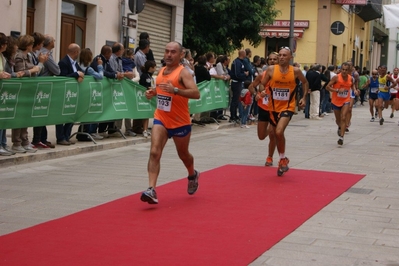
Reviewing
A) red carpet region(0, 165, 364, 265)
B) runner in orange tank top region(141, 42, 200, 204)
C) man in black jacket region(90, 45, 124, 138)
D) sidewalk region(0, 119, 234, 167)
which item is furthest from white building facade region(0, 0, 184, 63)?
runner in orange tank top region(141, 42, 200, 204)

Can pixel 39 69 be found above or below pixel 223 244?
above

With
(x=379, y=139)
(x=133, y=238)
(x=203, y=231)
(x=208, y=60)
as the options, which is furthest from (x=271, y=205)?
(x=208, y=60)

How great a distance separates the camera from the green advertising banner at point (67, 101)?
11.9 metres

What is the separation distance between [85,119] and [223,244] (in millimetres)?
7618

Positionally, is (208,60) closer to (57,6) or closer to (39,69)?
(57,6)

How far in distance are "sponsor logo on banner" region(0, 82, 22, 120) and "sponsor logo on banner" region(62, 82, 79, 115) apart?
146 centimetres

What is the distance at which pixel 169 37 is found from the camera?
26.7 meters

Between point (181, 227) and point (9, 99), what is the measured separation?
5.03 meters

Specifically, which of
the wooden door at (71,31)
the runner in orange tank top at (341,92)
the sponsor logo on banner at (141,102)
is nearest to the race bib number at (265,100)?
the sponsor logo on banner at (141,102)

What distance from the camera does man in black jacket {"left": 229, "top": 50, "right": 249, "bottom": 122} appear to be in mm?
21234

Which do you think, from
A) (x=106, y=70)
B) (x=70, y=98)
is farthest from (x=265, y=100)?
(x=106, y=70)

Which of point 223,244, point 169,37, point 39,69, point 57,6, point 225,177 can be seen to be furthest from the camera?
point 169,37

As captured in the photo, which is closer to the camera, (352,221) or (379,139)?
(352,221)

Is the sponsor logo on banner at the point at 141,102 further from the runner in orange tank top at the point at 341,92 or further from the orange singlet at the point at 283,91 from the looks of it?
the orange singlet at the point at 283,91
